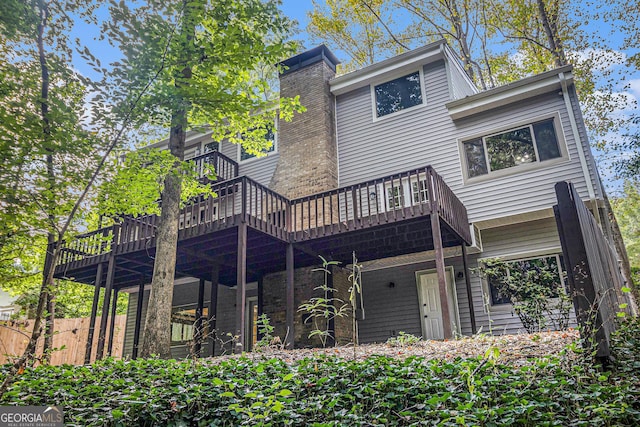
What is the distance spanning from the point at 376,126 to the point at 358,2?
10.1 m

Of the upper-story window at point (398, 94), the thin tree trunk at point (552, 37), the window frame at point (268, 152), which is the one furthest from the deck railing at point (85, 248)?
the thin tree trunk at point (552, 37)

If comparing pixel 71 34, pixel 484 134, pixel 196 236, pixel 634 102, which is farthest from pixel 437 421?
pixel 634 102

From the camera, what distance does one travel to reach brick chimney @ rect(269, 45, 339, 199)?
1229 centimetres

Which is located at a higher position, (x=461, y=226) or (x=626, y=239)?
(x=626, y=239)

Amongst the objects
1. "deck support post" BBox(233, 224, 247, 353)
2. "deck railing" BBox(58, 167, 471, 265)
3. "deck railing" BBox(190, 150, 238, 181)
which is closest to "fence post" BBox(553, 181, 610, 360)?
"deck railing" BBox(58, 167, 471, 265)

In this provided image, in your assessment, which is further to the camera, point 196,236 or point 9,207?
point 196,236

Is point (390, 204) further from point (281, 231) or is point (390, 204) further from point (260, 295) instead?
point (260, 295)

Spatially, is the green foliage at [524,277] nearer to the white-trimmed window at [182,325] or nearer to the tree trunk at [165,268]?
the tree trunk at [165,268]

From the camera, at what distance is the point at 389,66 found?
40.8 feet

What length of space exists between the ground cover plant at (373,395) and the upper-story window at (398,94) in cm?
920

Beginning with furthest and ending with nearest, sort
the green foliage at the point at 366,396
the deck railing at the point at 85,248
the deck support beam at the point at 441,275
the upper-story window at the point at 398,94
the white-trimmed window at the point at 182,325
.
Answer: the white-trimmed window at the point at 182,325
the upper-story window at the point at 398,94
the deck railing at the point at 85,248
the deck support beam at the point at 441,275
the green foliage at the point at 366,396

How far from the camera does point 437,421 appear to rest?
2912mm

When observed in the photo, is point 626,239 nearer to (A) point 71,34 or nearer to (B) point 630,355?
(B) point 630,355

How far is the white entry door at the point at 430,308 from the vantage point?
34.6ft
